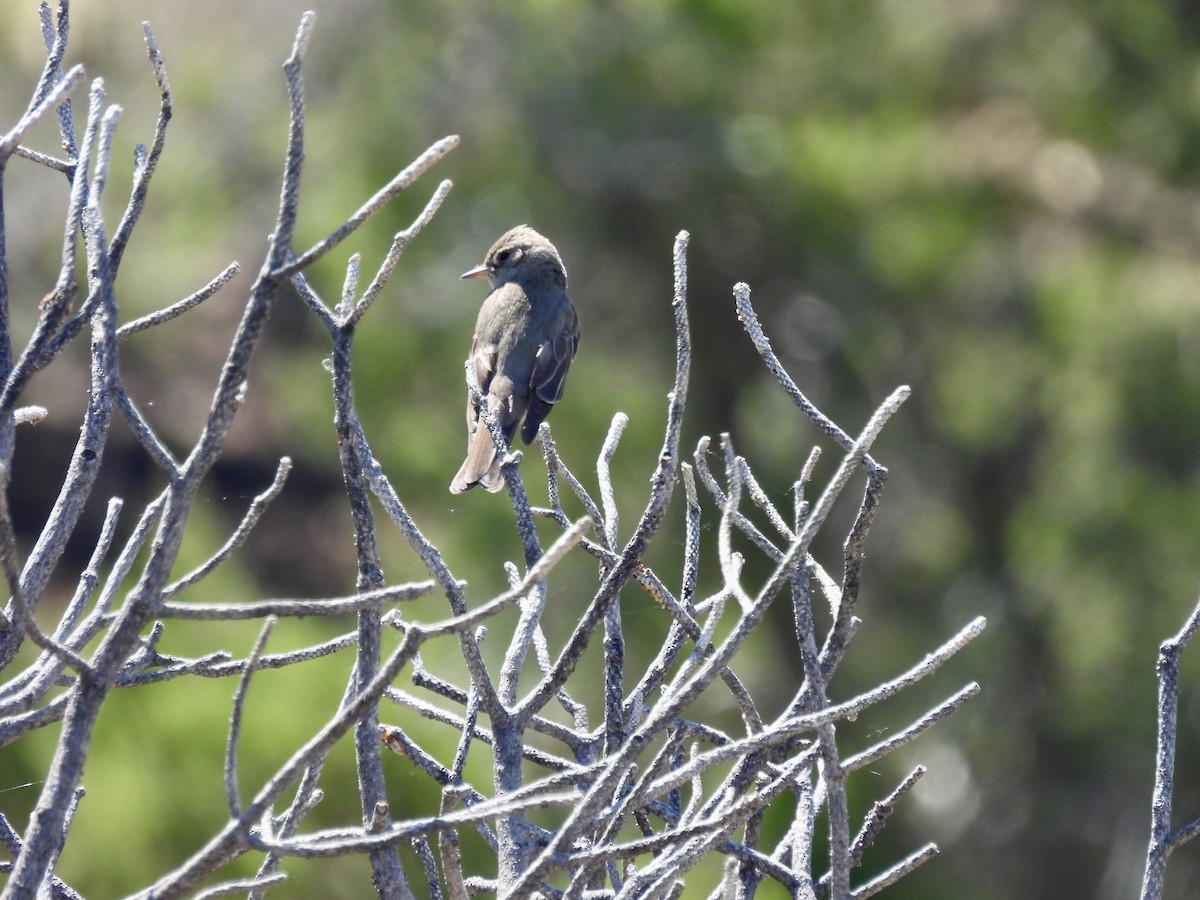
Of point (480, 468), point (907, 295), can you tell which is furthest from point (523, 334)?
point (907, 295)

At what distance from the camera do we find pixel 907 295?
872 cm

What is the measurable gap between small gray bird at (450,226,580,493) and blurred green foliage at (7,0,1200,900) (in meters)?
2.54

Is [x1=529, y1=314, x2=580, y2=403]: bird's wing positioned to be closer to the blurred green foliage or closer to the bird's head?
the bird's head

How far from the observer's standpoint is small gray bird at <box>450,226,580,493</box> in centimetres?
487

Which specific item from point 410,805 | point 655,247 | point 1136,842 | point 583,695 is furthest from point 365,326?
point 1136,842

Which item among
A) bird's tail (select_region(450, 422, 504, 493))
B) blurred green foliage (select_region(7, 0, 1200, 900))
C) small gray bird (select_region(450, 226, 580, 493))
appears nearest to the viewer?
bird's tail (select_region(450, 422, 504, 493))

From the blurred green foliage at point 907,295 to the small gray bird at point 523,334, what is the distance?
2537mm

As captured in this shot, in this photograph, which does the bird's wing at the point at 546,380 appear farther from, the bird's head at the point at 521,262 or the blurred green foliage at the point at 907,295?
the blurred green foliage at the point at 907,295

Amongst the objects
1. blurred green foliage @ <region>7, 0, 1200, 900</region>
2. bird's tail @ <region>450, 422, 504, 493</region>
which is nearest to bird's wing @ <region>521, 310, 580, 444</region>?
bird's tail @ <region>450, 422, 504, 493</region>

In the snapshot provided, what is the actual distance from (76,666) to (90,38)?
11092 millimetres

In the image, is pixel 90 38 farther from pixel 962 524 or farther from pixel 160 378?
pixel 962 524

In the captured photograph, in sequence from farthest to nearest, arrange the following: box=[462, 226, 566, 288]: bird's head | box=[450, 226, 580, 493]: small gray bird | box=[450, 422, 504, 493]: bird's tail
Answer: box=[462, 226, 566, 288]: bird's head
box=[450, 226, 580, 493]: small gray bird
box=[450, 422, 504, 493]: bird's tail

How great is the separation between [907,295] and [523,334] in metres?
4.31

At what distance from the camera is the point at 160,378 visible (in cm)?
1165
